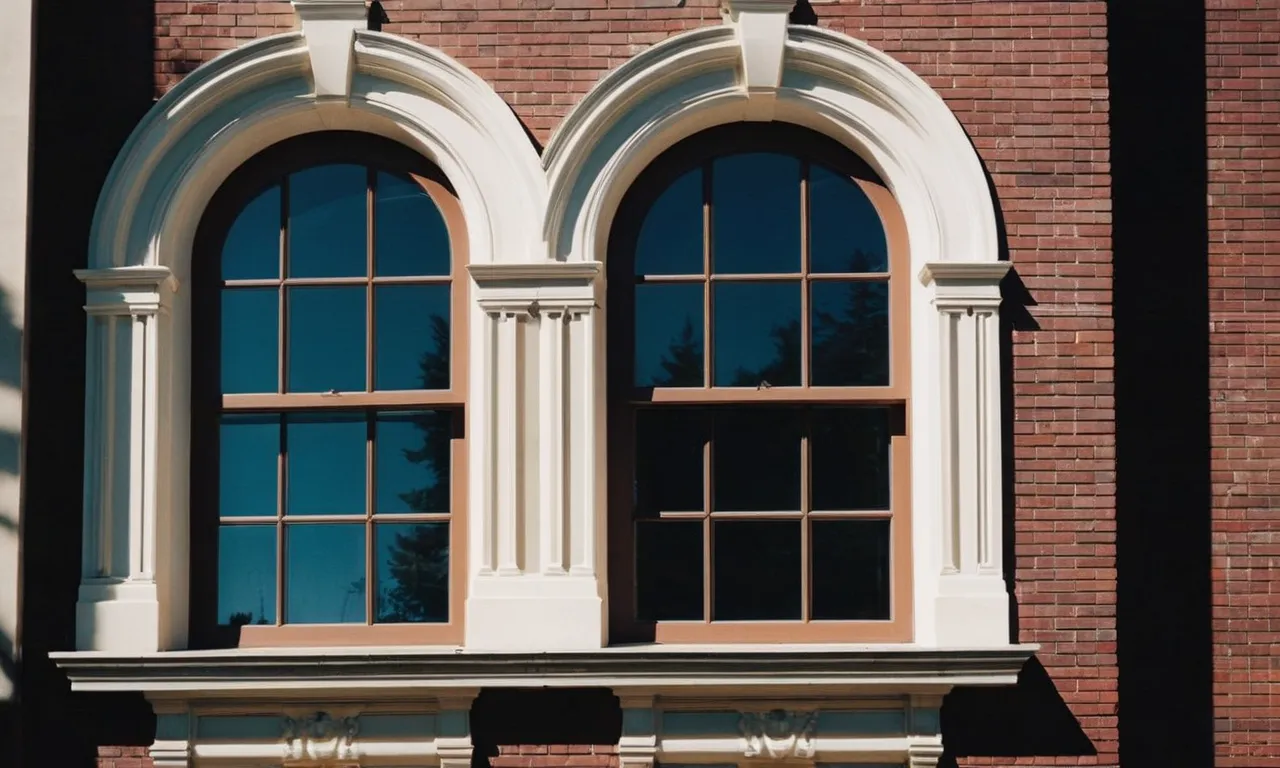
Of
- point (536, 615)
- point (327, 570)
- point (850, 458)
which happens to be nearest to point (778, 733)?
point (536, 615)

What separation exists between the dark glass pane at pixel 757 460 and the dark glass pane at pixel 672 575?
24 centimetres

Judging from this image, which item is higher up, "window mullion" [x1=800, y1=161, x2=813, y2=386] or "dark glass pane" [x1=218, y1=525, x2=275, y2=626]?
"window mullion" [x1=800, y1=161, x2=813, y2=386]

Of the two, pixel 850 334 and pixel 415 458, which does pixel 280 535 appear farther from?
pixel 850 334

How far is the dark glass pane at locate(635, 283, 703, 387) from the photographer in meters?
8.22

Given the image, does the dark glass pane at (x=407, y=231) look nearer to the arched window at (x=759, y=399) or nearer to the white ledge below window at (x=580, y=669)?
the arched window at (x=759, y=399)

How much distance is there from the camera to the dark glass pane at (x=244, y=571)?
8.22m

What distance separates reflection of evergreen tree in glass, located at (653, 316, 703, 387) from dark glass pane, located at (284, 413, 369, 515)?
5.20 feet

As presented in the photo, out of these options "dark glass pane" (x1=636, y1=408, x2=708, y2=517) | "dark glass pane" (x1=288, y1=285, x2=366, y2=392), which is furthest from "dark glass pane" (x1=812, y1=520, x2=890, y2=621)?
"dark glass pane" (x1=288, y1=285, x2=366, y2=392)

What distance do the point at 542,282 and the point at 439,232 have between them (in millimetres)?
703

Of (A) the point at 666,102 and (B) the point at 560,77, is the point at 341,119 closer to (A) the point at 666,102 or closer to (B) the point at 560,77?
(B) the point at 560,77

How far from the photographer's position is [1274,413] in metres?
8.46

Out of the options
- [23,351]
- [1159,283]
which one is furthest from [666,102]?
[23,351]

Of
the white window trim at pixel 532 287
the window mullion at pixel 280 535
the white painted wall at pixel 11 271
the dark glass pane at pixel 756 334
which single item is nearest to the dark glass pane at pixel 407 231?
the white window trim at pixel 532 287

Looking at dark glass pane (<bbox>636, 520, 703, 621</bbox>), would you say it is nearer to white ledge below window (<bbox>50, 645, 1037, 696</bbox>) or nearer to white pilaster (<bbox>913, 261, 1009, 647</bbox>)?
white ledge below window (<bbox>50, 645, 1037, 696</bbox>)
